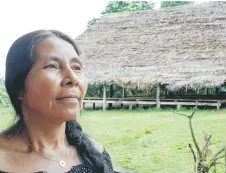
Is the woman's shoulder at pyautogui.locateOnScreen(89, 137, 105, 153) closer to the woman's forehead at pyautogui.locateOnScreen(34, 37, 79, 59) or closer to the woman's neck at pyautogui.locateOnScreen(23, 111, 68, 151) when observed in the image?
the woman's neck at pyautogui.locateOnScreen(23, 111, 68, 151)

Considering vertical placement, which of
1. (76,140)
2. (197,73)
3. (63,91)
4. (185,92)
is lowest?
(185,92)

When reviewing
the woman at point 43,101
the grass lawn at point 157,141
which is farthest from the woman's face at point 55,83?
the grass lawn at point 157,141

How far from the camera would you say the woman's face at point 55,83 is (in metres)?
0.61

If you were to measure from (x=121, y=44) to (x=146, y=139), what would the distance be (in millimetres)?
2718

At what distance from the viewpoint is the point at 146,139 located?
2.43 metres

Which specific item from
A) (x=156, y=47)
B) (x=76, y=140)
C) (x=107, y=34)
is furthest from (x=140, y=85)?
(x=76, y=140)

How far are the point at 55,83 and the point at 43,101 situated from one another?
0.03m

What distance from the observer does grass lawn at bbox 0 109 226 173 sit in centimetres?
202

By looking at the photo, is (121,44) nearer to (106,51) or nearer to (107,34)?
(106,51)

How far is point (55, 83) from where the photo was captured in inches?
24.0

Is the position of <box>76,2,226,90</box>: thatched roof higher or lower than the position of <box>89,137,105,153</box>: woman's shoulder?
lower

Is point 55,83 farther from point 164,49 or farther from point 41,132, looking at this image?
point 164,49

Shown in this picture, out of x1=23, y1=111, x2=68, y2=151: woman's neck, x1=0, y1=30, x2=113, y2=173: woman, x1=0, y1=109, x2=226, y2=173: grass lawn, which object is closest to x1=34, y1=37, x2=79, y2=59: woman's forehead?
x1=0, y1=30, x2=113, y2=173: woman

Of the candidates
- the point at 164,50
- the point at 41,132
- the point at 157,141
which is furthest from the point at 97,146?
the point at 164,50
